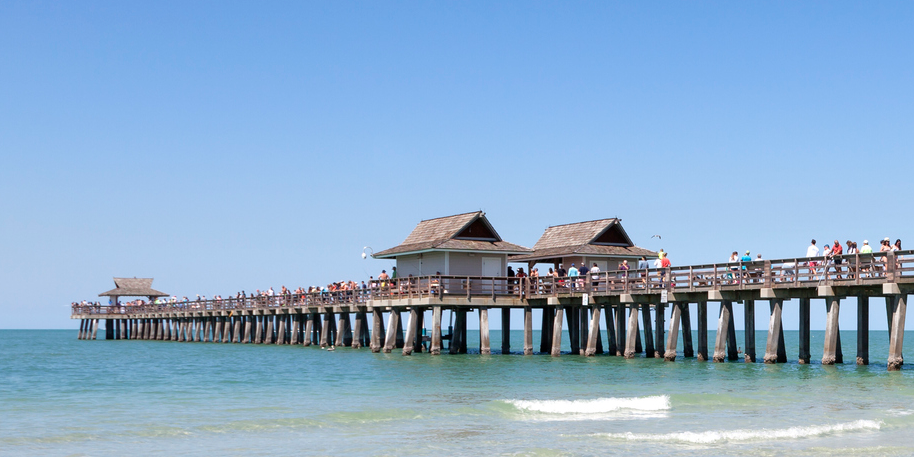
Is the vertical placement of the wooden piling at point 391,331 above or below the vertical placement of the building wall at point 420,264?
below

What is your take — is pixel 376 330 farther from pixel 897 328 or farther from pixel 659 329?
pixel 897 328

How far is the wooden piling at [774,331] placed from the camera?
3062cm

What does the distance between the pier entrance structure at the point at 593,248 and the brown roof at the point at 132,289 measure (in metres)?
42.1

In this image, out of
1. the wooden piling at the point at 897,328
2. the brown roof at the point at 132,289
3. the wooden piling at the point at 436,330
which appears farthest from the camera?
the brown roof at the point at 132,289

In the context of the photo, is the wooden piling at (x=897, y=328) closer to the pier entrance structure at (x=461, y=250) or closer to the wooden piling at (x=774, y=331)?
the wooden piling at (x=774, y=331)

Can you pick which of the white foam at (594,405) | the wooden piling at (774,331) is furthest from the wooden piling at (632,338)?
the white foam at (594,405)

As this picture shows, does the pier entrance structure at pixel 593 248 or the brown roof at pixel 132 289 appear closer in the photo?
the pier entrance structure at pixel 593 248

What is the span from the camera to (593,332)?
1478 inches

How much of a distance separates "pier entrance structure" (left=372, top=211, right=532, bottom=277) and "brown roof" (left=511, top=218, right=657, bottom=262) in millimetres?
1158

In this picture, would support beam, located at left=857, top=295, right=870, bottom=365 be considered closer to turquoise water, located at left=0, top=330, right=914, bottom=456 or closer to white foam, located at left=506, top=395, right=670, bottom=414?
turquoise water, located at left=0, top=330, right=914, bottom=456

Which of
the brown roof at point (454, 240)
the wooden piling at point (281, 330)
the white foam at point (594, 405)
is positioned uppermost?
the brown roof at point (454, 240)

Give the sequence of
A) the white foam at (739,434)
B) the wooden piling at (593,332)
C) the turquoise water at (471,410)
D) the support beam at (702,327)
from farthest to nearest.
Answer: the wooden piling at (593,332)
the support beam at (702,327)
the white foam at (739,434)
the turquoise water at (471,410)

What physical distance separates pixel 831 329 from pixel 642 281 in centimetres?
673

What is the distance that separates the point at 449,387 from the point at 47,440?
35.6 feet
